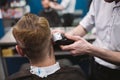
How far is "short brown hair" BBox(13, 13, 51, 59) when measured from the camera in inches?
51.1

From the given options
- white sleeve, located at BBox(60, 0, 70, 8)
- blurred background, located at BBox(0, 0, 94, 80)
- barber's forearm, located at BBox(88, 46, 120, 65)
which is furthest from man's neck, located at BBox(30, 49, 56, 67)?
white sleeve, located at BBox(60, 0, 70, 8)

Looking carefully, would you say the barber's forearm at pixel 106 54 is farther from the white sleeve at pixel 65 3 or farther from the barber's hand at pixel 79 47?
the white sleeve at pixel 65 3

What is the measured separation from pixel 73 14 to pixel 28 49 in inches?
114

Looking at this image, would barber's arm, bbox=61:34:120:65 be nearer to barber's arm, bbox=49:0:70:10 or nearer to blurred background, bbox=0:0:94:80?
blurred background, bbox=0:0:94:80

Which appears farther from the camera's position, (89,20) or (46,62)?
(89,20)

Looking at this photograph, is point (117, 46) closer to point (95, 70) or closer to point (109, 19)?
point (109, 19)

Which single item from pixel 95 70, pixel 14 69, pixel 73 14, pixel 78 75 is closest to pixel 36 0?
pixel 73 14

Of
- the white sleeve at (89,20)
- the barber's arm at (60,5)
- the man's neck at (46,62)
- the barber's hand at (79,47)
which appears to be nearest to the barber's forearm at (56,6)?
the barber's arm at (60,5)

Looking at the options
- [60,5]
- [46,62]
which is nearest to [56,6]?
[60,5]

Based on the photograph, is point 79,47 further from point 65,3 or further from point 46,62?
point 65,3

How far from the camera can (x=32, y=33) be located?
1295 mm

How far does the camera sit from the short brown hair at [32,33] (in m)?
1.30

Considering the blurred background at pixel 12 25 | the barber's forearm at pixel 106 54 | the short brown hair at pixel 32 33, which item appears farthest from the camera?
the blurred background at pixel 12 25

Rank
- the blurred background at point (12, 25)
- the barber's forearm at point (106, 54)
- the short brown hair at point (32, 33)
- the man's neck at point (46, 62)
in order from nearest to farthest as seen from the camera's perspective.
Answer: the short brown hair at point (32, 33) → the man's neck at point (46, 62) → the barber's forearm at point (106, 54) → the blurred background at point (12, 25)
